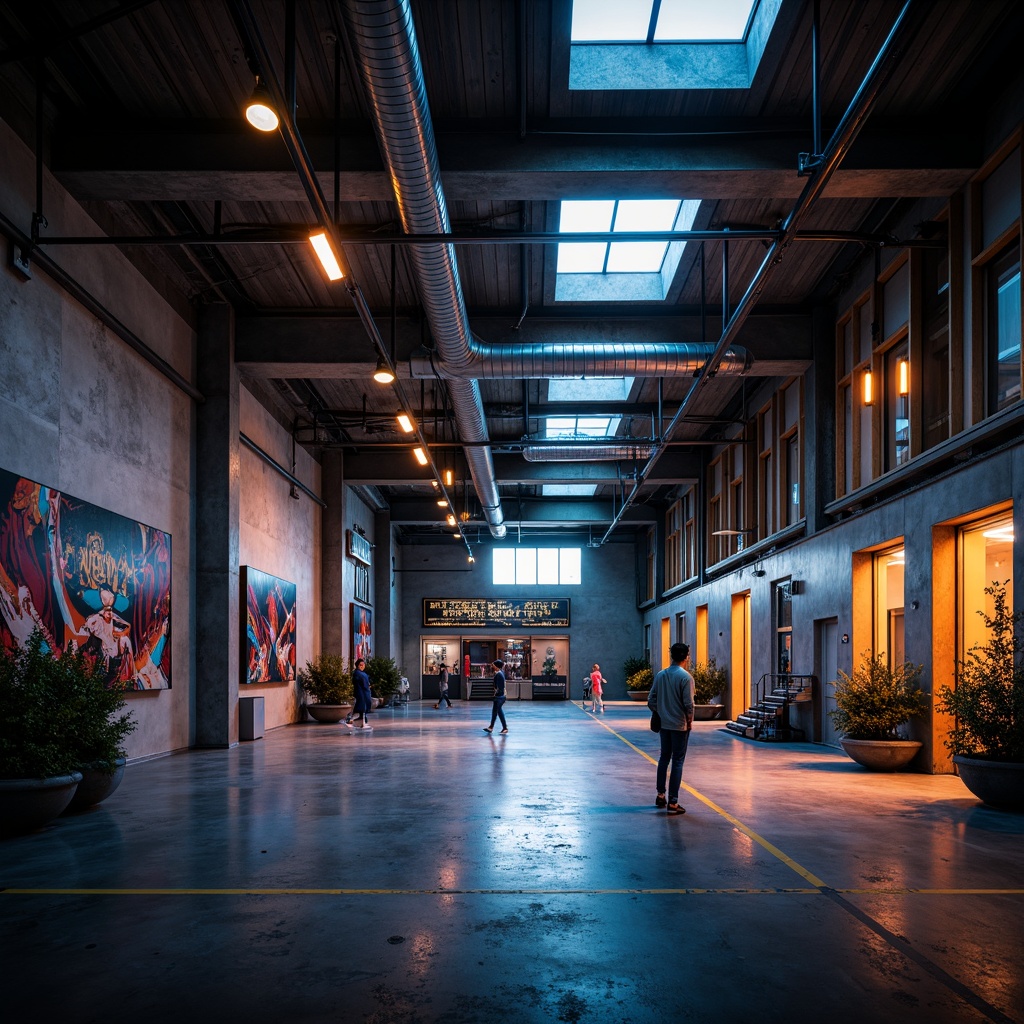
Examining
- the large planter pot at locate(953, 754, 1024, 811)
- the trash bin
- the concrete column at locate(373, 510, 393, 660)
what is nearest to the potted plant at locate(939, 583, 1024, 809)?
the large planter pot at locate(953, 754, 1024, 811)

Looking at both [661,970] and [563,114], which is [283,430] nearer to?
[563,114]

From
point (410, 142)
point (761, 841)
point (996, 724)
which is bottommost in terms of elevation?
point (761, 841)

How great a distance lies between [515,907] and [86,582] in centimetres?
822

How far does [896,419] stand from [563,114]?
6.84 m

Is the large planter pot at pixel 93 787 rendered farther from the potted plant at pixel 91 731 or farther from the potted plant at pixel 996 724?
the potted plant at pixel 996 724

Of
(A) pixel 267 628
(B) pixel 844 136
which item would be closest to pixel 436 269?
(B) pixel 844 136

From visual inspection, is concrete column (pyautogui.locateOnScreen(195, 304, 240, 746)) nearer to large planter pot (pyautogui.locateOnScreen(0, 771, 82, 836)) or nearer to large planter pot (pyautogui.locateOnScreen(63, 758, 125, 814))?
large planter pot (pyautogui.locateOnScreen(63, 758, 125, 814))

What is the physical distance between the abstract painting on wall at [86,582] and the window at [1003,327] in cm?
1048

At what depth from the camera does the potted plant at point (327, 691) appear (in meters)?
23.4

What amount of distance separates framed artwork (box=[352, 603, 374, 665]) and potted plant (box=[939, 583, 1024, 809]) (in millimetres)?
20758

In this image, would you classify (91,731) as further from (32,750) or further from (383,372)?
(383,372)

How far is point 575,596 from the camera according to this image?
41.4 m

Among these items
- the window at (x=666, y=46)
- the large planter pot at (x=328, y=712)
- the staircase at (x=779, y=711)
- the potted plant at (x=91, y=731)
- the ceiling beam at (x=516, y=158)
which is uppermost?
the window at (x=666, y=46)

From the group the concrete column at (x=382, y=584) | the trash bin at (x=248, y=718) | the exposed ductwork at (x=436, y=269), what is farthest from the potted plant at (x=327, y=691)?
the concrete column at (x=382, y=584)
